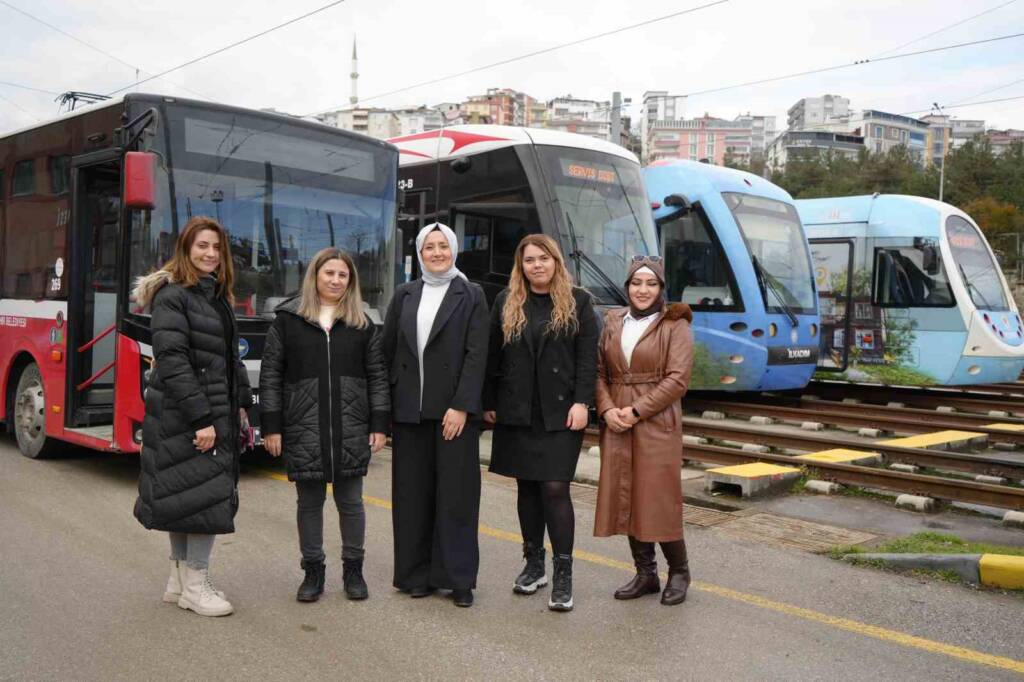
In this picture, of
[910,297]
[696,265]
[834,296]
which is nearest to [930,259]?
[910,297]

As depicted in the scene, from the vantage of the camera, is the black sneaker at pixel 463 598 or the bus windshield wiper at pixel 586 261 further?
the bus windshield wiper at pixel 586 261

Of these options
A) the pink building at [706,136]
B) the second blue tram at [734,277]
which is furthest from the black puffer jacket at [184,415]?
the pink building at [706,136]

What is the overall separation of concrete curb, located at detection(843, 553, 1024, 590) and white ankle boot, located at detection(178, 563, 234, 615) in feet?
12.2

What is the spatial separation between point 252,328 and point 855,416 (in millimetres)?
8096

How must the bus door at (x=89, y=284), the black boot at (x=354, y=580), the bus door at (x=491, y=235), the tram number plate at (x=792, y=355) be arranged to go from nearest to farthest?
the black boot at (x=354, y=580) → the bus door at (x=89, y=284) → the bus door at (x=491, y=235) → the tram number plate at (x=792, y=355)

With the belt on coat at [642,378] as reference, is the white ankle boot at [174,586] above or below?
below

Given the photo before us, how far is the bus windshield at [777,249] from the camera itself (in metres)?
13.5

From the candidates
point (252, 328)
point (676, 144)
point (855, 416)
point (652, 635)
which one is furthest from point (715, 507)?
point (676, 144)

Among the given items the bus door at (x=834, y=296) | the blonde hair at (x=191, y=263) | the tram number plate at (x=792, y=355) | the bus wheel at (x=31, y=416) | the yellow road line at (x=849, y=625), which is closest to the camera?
the yellow road line at (x=849, y=625)

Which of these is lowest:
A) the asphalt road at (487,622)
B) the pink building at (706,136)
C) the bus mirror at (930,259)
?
the asphalt road at (487,622)

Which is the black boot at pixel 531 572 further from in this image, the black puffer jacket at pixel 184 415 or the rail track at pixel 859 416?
the rail track at pixel 859 416

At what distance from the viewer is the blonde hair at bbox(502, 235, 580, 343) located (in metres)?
4.97

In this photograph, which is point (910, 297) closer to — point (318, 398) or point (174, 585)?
point (318, 398)

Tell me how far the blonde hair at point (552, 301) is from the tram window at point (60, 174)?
4.96 meters
